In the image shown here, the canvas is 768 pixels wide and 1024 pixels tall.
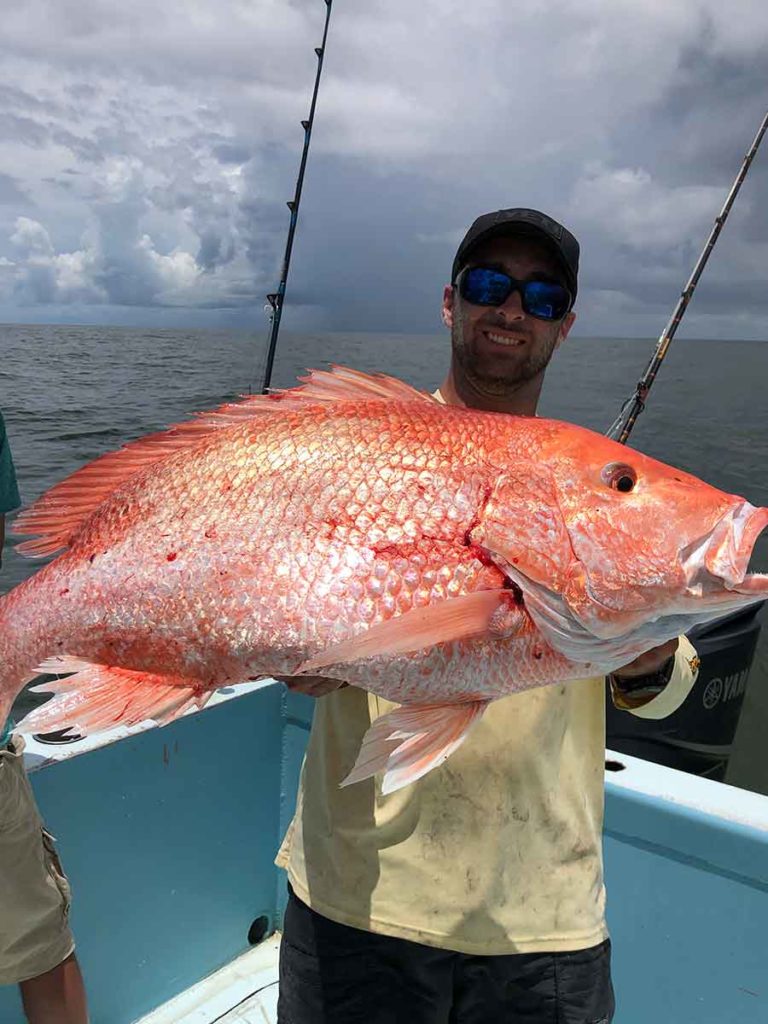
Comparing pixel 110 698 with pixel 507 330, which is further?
pixel 507 330

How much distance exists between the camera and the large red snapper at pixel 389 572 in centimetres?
128

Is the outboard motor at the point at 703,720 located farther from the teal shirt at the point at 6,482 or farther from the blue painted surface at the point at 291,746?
the teal shirt at the point at 6,482

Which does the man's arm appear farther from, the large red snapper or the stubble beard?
the stubble beard

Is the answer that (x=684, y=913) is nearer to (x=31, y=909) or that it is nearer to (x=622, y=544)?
(x=622, y=544)

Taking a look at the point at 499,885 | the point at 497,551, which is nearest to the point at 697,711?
the point at 499,885

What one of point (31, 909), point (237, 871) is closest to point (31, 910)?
point (31, 909)

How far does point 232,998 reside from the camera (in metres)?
2.86

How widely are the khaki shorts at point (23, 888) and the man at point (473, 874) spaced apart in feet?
2.66

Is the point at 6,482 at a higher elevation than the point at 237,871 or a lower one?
higher

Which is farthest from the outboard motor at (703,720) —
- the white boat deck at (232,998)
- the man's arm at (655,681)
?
the man's arm at (655,681)

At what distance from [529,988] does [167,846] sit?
1.52m

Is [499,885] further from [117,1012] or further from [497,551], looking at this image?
[117,1012]

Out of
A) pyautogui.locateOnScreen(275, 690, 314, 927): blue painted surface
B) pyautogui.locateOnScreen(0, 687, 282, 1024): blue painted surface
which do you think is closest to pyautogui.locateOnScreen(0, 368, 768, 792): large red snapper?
pyautogui.locateOnScreen(0, 687, 282, 1024): blue painted surface

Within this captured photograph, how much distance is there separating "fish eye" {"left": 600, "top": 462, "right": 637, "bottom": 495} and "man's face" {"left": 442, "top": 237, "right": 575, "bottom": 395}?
2.26ft
